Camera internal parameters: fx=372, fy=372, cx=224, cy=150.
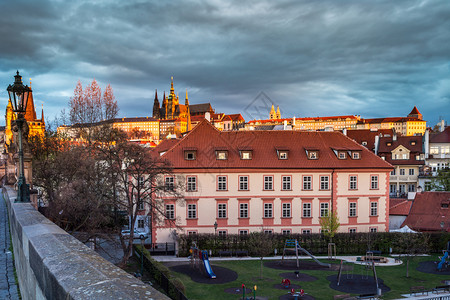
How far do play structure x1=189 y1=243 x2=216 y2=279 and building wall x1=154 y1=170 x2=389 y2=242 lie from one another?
5.80 m

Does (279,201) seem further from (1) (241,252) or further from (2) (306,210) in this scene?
(1) (241,252)

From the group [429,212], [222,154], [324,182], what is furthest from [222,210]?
[429,212]

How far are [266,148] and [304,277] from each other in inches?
592

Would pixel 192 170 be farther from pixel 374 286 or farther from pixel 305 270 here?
pixel 374 286

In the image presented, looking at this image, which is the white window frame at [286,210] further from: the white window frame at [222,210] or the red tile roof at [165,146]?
the red tile roof at [165,146]

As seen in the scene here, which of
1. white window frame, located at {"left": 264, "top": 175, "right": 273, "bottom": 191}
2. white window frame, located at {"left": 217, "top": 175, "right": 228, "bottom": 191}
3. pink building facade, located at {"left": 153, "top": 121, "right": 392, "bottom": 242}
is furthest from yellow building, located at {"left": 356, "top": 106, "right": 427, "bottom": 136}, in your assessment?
white window frame, located at {"left": 217, "top": 175, "right": 228, "bottom": 191}

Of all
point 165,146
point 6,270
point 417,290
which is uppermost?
point 165,146

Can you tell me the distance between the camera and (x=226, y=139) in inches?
1550

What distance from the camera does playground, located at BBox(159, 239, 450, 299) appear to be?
927 inches

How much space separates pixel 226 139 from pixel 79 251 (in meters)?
34.6

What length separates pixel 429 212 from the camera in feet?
131

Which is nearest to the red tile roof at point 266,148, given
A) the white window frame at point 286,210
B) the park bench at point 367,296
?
the white window frame at point 286,210

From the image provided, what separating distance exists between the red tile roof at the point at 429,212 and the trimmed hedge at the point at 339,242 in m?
2.91

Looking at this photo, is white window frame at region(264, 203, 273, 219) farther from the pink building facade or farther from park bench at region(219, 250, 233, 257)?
park bench at region(219, 250, 233, 257)
